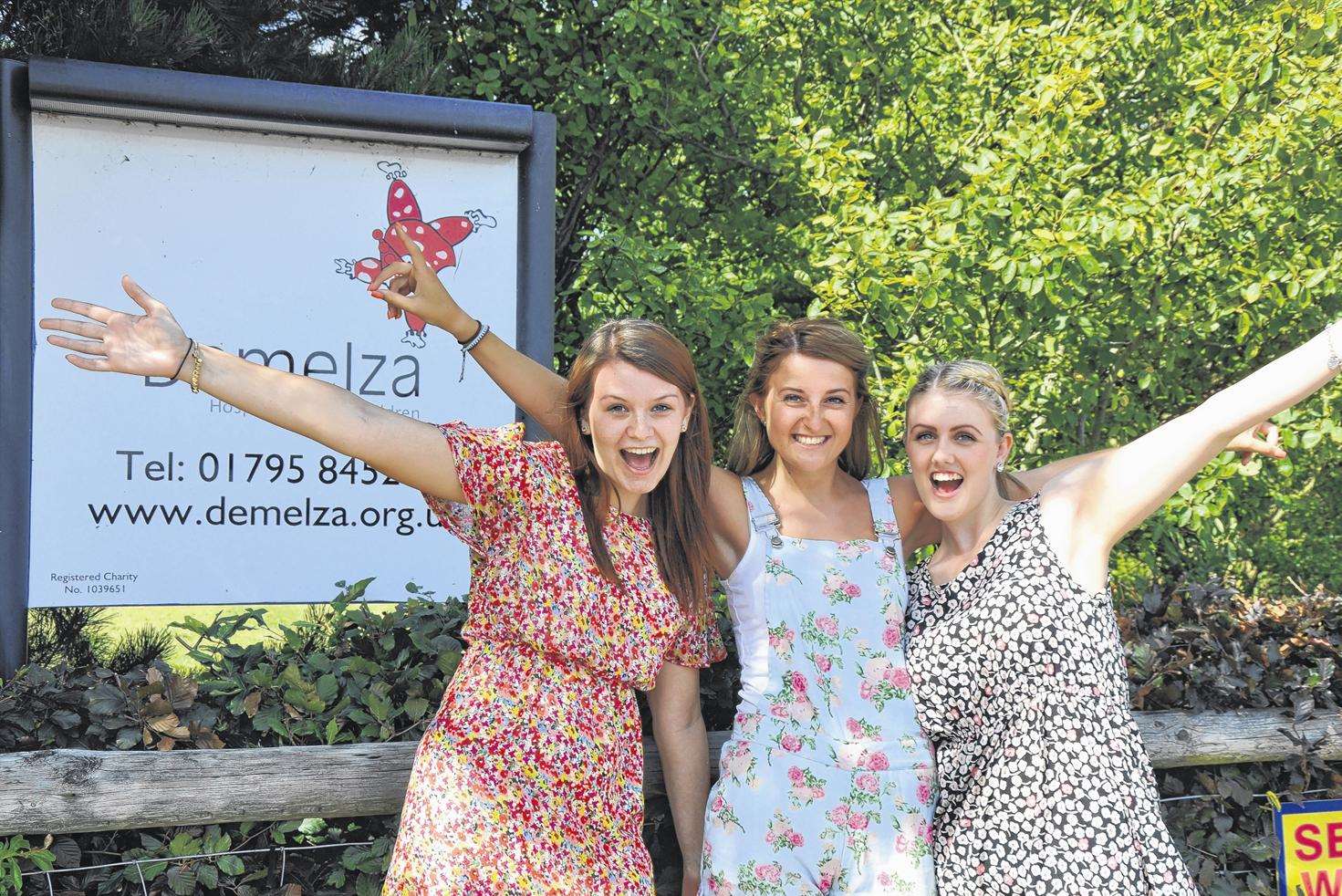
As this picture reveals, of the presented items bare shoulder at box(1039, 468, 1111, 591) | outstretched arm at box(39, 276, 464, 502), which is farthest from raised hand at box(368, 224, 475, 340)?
bare shoulder at box(1039, 468, 1111, 591)

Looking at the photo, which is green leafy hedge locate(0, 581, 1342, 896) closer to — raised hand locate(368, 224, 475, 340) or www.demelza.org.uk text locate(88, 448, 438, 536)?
www.demelza.org.uk text locate(88, 448, 438, 536)

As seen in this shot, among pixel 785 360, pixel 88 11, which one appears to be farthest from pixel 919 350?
pixel 88 11

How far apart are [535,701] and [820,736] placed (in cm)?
59

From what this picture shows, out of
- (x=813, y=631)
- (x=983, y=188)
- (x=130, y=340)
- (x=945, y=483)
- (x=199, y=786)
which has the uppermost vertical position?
(x=983, y=188)

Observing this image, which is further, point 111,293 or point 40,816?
point 111,293

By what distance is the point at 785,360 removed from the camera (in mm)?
2639

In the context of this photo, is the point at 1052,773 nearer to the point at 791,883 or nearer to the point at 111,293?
the point at 791,883

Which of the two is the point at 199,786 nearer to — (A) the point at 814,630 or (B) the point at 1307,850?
(A) the point at 814,630

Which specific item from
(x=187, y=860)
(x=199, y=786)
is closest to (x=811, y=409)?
(x=199, y=786)

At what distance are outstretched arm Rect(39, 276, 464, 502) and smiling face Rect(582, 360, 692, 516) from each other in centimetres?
44

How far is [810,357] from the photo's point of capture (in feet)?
8.54

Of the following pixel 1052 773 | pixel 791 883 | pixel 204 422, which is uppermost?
pixel 204 422

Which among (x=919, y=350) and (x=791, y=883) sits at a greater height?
(x=919, y=350)

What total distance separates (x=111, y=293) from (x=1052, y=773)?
2950 millimetres
